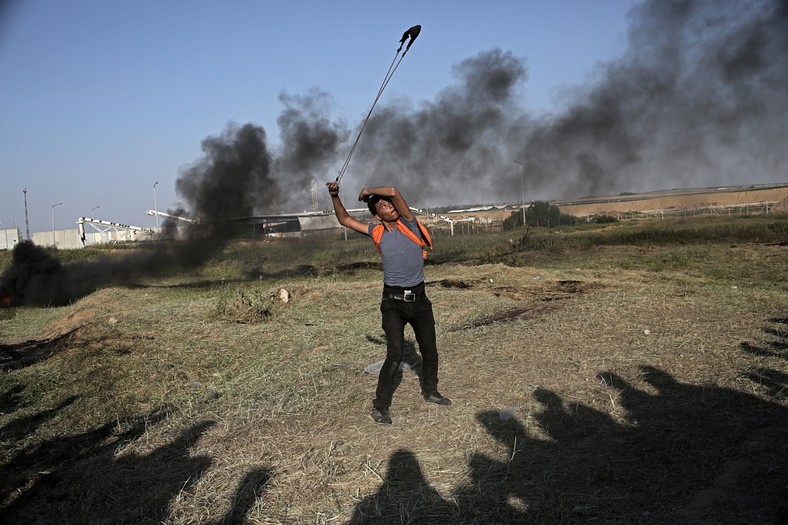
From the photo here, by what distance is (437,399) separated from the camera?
5.88 meters

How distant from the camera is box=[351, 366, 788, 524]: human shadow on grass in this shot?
12.6 ft

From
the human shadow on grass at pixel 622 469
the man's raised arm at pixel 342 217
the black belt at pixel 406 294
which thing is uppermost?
the man's raised arm at pixel 342 217

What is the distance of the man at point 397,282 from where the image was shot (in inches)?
219

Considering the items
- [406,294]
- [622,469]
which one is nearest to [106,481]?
[406,294]

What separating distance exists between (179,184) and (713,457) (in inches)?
743

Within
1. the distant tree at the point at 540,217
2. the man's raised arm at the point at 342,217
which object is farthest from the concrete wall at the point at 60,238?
the man's raised arm at the point at 342,217

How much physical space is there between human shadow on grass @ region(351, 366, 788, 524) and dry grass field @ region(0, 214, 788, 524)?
0.02m

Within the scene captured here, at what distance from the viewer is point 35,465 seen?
18.9ft

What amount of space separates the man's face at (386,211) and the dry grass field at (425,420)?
1.64 meters

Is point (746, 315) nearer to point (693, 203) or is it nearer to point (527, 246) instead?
point (527, 246)

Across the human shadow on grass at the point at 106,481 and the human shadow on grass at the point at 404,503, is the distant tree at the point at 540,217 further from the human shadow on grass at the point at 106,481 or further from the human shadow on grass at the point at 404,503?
the human shadow on grass at the point at 404,503

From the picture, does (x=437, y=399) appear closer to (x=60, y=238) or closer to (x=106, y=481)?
(x=106, y=481)

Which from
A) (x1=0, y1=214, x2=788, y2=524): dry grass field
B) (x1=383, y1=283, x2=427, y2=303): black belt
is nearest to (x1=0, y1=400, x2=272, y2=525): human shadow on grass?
(x1=0, y1=214, x2=788, y2=524): dry grass field

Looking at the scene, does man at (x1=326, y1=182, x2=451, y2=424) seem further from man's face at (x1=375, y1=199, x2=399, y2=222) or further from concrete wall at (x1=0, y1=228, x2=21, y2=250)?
concrete wall at (x1=0, y1=228, x2=21, y2=250)
